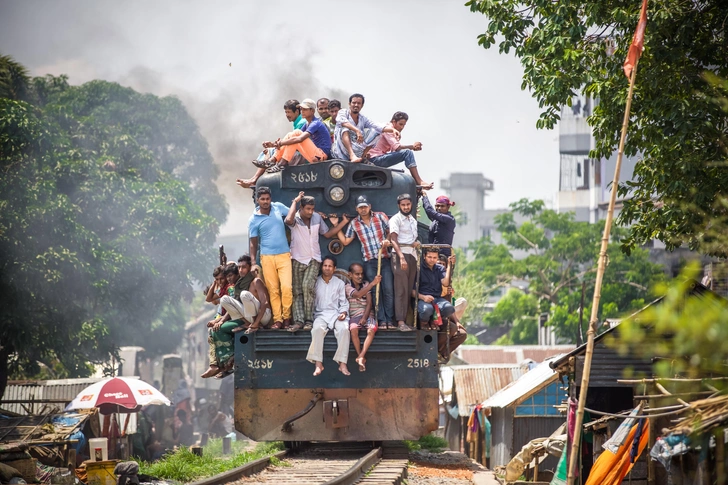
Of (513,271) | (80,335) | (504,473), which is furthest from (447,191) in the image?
(504,473)

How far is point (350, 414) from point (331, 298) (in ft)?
5.10

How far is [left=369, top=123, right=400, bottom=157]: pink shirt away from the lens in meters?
14.7

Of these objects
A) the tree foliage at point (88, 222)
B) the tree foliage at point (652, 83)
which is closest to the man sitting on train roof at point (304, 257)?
the tree foliage at point (652, 83)

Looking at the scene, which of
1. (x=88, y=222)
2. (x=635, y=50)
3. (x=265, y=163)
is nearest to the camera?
(x=635, y=50)

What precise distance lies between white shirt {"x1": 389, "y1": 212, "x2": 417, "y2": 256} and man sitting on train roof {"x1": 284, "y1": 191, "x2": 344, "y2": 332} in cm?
105

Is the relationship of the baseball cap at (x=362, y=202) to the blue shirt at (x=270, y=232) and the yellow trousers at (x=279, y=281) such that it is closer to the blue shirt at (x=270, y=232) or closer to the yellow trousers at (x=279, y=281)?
the blue shirt at (x=270, y=232)

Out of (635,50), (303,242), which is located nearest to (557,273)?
(303,242)

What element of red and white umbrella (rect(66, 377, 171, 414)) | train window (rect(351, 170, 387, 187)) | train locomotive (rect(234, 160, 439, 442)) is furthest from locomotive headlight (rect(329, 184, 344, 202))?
red and white umbrella (rect(66, 377, 171, 414))

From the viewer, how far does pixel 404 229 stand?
13312 mm

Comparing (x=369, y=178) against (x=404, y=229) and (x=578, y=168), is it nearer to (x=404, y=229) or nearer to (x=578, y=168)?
(x=404, y=229)

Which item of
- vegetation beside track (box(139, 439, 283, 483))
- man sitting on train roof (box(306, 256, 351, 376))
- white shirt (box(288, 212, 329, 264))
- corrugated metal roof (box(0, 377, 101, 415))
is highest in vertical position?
white shirt (box(288, 212, 329, 264))

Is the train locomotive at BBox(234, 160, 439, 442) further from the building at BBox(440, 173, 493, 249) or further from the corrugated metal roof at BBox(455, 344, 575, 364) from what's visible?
the building at BBox(440, 173, 493, 249)

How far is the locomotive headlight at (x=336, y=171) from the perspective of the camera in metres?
13.8

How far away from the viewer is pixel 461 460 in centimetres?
1555
